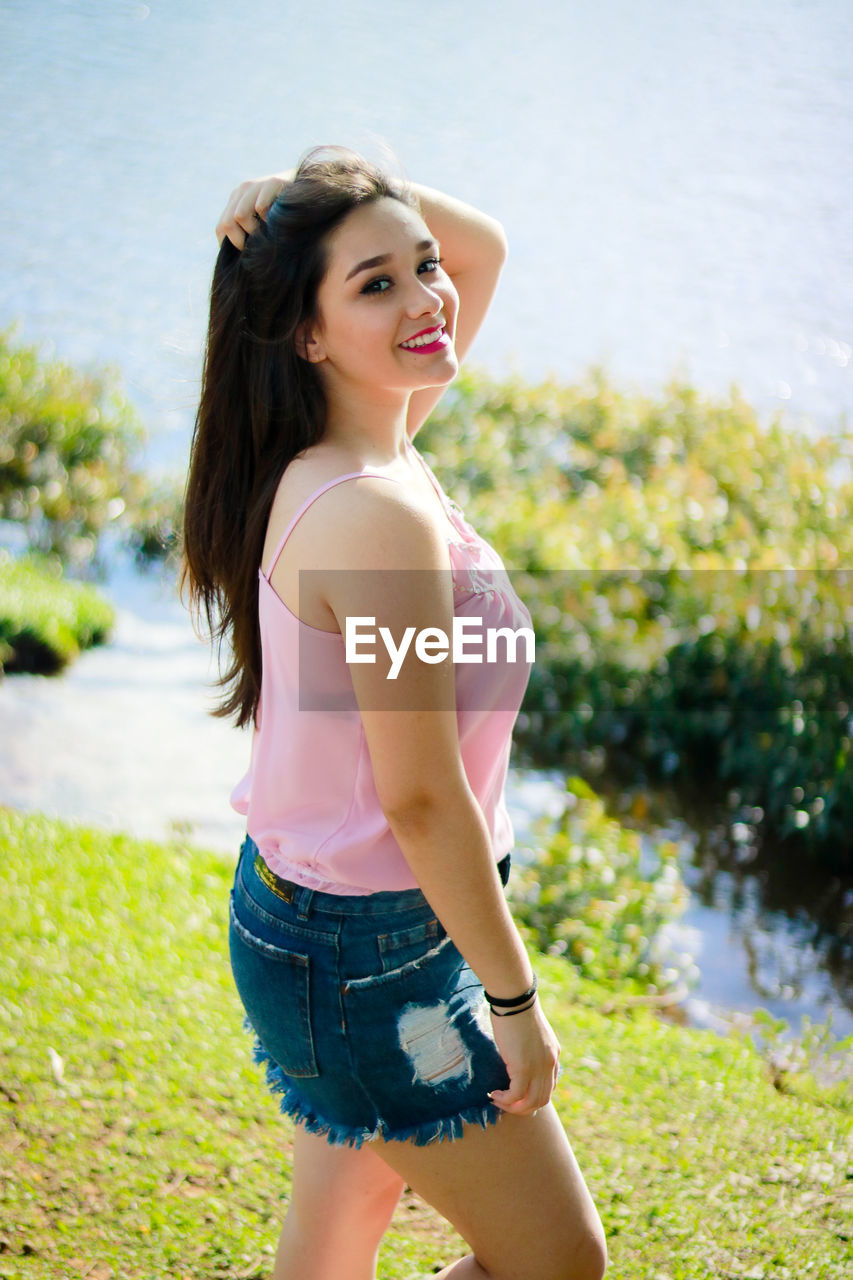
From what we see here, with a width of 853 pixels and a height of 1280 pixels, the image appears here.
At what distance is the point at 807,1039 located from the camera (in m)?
A: 3.34

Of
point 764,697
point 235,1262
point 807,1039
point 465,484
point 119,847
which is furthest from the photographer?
point 465,484

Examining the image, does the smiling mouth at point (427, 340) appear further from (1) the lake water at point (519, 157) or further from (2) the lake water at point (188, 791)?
(1) the lake water at point (519, 157)

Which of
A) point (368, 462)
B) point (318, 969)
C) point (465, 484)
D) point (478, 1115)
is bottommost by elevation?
point (465, 484)

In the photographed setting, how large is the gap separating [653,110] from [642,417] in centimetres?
517

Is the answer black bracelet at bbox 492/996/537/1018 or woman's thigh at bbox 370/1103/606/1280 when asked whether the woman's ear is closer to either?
black bracelet at bbox 492/996/537/1018

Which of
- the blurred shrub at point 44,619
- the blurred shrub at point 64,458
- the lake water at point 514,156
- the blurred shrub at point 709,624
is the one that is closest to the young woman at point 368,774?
the blurred shrub at point 709,624

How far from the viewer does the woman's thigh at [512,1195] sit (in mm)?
1491

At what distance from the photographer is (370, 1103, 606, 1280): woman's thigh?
58.7 inches

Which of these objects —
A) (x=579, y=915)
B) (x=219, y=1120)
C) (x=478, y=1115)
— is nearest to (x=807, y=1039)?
(x=579, y=915)

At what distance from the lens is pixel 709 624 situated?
5871 mm

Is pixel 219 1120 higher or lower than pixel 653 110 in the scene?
lower

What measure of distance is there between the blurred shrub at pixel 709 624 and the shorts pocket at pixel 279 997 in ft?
12.4

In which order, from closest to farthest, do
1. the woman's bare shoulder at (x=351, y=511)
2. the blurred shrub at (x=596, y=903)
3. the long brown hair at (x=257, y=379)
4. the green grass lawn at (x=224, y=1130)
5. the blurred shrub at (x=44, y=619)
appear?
the woman's bare shoulder at (x=351, y=511) < the long brown hair at (x=257, y=379) < the green grass lawn at (x=224, y=1130) < the blurred shrub at (x=596, y=903) < the blurred shrub at (x=44, y=619)

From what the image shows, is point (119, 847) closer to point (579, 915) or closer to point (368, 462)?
point (579, 915)
